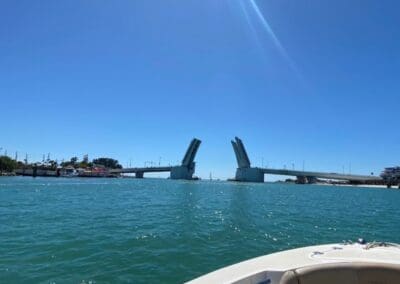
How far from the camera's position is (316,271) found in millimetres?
4188

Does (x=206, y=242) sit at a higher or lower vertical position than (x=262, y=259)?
lower

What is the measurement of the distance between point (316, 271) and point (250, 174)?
159442 millimetres

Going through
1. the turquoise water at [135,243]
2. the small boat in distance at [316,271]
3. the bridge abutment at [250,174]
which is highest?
the bridge abutment at [250,174]

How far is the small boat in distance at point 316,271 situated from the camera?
400cm

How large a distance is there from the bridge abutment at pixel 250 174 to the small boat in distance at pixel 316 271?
15801cm

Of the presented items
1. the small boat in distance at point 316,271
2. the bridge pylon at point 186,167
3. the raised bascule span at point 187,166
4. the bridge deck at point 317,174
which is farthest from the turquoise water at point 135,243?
the bridge deck at point 317,174

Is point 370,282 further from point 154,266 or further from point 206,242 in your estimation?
point 206,242

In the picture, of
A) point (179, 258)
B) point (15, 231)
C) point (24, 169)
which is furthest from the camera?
point (24, 169)

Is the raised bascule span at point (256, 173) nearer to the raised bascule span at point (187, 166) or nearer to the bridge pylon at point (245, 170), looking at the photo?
the bridge pylon at point (245, 170)

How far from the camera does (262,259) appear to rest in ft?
15.2

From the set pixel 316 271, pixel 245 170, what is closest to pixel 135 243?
pixel 316 271

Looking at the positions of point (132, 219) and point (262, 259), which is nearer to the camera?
point (262, 259)

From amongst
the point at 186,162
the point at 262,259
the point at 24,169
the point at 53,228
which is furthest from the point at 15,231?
the point at 24,169

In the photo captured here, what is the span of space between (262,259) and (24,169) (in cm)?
17389
